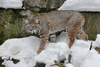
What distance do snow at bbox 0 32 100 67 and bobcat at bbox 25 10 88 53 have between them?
24cm

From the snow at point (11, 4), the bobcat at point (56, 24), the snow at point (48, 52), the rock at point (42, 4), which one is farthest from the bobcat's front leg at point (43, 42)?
the snow at point (11, 4)

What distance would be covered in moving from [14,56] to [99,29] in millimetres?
2554

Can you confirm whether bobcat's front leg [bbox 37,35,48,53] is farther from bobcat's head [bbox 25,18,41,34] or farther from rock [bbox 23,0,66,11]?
rock [bbox 23,0,66,11]

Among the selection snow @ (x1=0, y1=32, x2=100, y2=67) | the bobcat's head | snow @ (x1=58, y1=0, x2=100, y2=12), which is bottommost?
snow @ (x1=0, y1=32, x2=100, y2=67)

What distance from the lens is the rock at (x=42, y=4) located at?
469 cm

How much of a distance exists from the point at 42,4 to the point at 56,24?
0.83m

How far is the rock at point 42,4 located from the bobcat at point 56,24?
0.46m

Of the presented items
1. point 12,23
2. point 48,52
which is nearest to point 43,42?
point 48,52

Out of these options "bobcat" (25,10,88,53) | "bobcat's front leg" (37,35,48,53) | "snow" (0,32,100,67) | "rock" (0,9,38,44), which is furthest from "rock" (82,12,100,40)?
"rock" (0,9,38,44)

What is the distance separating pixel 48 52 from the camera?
382 cm

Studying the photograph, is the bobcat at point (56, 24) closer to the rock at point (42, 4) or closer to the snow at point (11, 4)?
the rock at point (42, 4)

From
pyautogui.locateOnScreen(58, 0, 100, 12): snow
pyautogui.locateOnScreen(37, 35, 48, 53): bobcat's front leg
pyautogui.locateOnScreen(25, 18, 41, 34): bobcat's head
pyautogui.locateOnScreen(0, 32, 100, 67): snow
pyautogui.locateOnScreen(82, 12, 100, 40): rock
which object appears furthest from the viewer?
pyautogui.locateOnScreen(82, 12, 100, 40): rock

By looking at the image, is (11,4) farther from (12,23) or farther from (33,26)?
(33,26)

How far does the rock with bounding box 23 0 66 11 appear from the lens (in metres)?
4.69
